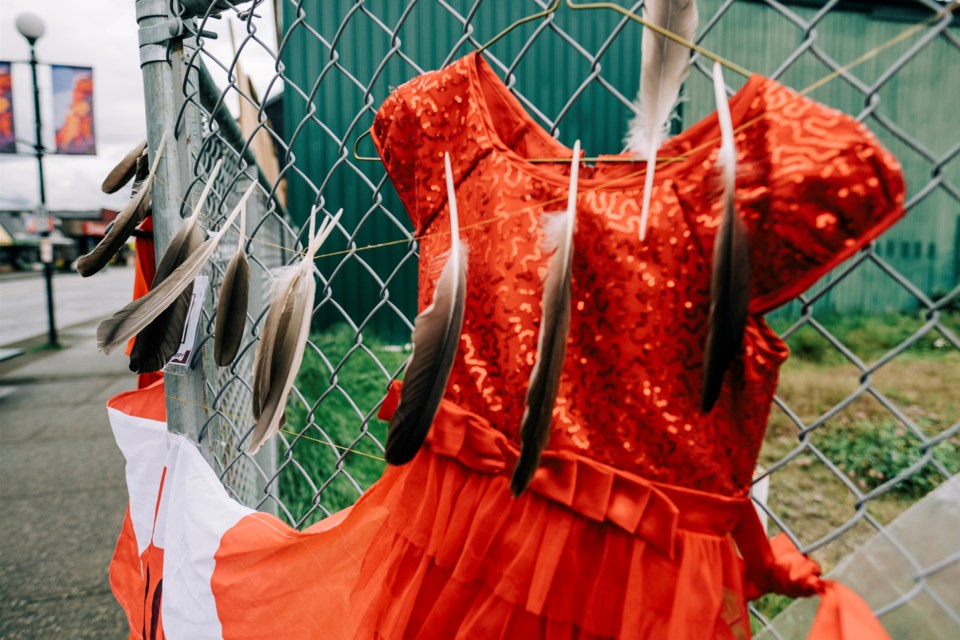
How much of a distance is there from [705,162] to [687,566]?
40cm

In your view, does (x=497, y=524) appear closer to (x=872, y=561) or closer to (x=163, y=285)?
(x=872, y=561)

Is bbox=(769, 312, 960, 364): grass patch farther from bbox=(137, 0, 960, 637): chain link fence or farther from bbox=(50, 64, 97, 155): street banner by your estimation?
bbox=(50, 64, 97, 155): street banner

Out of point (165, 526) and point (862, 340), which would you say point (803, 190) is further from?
point (862, 340)

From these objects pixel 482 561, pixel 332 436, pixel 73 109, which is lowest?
pixel 332 436

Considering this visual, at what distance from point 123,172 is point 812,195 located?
1.23 metres

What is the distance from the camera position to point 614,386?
628 millimetres

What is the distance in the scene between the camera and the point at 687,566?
59 centimetres

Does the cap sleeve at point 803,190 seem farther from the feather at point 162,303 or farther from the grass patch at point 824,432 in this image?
the grass patch at point 824,432

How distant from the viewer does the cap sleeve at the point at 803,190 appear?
0.49 meters

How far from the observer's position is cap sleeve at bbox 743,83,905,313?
486 millimetres

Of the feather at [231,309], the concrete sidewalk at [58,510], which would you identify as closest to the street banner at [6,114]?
the concrete sidewalk at [58,510]

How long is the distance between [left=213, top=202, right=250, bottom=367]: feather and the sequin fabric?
34 cm

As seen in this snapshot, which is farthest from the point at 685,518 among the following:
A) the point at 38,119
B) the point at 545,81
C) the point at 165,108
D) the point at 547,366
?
the point at 38,119

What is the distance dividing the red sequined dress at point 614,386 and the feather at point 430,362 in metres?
0.06
